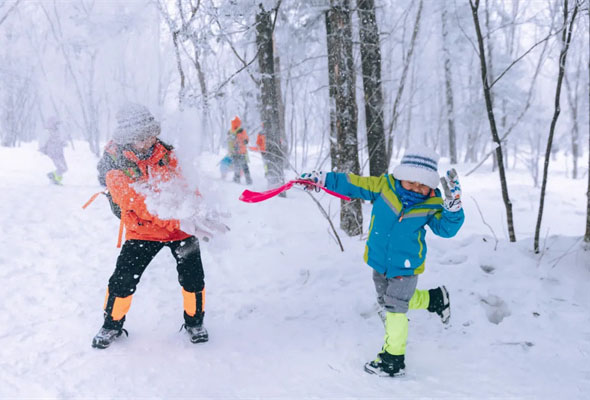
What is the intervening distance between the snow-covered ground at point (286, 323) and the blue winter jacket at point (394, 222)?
742mm

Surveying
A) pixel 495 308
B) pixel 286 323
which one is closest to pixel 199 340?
pixel 286 323

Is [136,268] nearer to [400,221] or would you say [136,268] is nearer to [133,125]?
[133,125]

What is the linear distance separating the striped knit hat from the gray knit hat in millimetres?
1760

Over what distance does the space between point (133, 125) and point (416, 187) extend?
1995 millimetres

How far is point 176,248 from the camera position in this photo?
3039mm

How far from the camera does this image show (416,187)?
2664mm

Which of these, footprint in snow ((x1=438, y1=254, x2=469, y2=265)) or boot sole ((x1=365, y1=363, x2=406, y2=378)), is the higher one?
footprint in snow ((x1=438, y1=254, x2=469, y2=265))

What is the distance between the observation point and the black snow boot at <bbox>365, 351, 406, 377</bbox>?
102 inches

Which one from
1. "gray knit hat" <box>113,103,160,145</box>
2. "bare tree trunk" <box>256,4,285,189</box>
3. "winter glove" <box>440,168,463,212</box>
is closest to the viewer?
"winter glove" <box>440,168,463,212</box>

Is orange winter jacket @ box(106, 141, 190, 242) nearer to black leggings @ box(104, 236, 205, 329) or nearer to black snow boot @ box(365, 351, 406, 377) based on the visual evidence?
black leggings @ box(104, 236, 205, 329)

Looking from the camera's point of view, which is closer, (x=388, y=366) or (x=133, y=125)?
(x=388, y=366)

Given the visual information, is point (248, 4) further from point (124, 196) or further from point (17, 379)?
point (17, 379)

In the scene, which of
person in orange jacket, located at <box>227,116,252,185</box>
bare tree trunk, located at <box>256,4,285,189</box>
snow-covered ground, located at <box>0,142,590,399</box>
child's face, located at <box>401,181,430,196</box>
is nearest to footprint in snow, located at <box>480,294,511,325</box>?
snow-covered ground, located at <box>0,142,590,399</box>

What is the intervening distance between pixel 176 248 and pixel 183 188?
0.49 m
